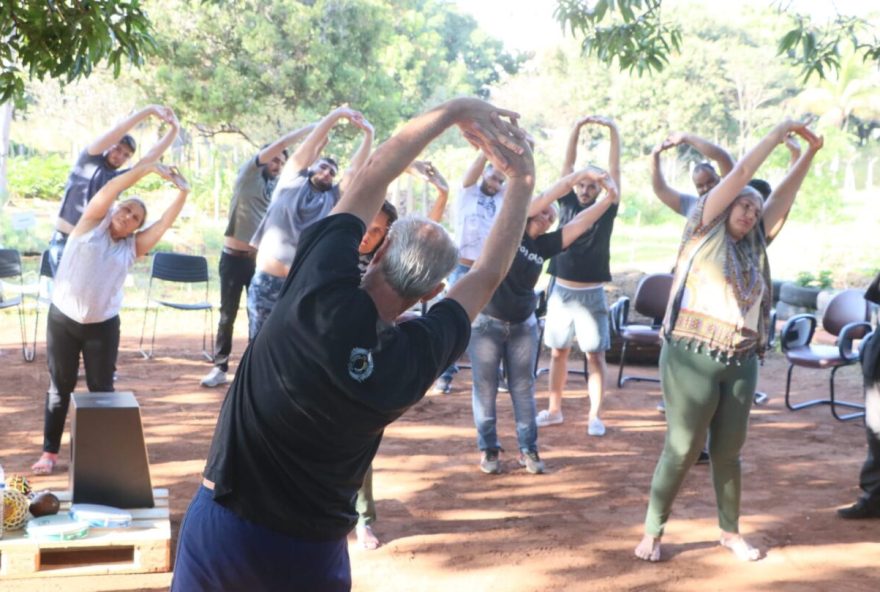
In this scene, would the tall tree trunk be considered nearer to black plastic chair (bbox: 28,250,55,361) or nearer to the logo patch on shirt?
black plastic chair (bbox: 28,250,55,361)

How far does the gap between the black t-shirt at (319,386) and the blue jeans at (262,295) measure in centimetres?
474

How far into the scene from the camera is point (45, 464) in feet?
22.7

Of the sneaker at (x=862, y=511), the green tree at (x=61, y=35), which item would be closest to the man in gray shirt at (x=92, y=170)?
the green tree at (x=61, y=35)

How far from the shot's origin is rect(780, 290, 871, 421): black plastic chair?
9.77 m

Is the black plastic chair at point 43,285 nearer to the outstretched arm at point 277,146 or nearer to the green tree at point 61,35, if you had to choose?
the outstretched arm at point 277,146

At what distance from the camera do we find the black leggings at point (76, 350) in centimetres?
646

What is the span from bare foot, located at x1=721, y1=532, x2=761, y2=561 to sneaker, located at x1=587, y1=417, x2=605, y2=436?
2723mm

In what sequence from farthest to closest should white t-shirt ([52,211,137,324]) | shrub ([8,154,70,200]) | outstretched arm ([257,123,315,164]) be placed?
shrub ([8,154,70,200])
outstretched arm ([257,123,315,164])
white t-shirt ([52,211,137,324])

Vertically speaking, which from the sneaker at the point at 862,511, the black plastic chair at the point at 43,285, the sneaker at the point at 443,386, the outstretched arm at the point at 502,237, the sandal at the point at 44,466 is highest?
the outstretched arm at the point at 502,237

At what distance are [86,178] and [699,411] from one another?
224 inches

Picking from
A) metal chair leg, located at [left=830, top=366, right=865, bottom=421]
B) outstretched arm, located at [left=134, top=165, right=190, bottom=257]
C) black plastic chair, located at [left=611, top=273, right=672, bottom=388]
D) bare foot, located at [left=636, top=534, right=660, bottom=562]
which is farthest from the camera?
black plastic chair, located at [left=611, top=273, right=672, bottom=388]

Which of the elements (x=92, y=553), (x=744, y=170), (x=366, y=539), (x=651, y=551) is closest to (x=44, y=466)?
(x=92, y=553)

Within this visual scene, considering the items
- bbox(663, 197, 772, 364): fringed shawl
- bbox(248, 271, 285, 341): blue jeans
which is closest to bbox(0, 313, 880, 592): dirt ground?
bbox(248, 271, 285, 341): blue jeans

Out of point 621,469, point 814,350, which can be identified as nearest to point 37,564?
point 621,469
